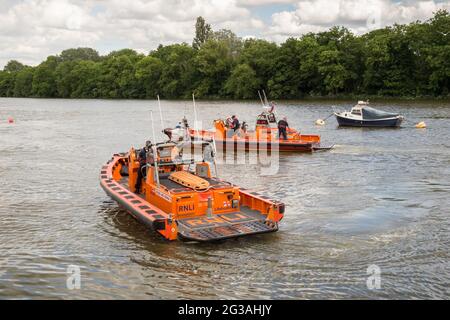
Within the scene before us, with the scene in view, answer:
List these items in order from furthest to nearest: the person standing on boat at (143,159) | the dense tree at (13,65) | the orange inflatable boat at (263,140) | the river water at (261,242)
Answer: the dense tree at (13,65)
the orange inflatable boat at (263,140)
the person standing on boat at (143,159)
the river water at (261,242)

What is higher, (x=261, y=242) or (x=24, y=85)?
(x=24, y=85)

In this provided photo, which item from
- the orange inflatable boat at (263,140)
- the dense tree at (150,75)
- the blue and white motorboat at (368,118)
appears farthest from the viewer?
the dense tree at (150,75)

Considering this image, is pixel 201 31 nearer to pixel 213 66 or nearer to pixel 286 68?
pixel 213 66

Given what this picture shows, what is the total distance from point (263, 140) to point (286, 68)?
55.7 m

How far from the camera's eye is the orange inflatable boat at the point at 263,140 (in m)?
23.2

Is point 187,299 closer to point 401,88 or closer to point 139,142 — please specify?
point 139,142

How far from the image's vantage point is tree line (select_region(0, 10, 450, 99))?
218 ft

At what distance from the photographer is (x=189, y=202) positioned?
1098 cm

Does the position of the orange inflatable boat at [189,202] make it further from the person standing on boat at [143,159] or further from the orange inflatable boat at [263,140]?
the orange inflatable boat at [263,140]

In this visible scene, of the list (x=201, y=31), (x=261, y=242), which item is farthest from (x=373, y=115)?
(x=201, y=31)

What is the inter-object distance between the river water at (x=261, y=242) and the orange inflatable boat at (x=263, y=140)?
2.81 m

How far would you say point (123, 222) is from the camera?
1231cm

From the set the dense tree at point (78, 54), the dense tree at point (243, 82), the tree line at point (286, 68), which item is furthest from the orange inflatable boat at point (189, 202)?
the dense tree at point (78, 54)
